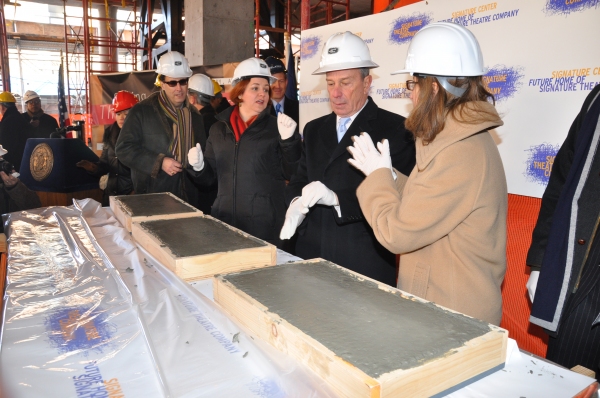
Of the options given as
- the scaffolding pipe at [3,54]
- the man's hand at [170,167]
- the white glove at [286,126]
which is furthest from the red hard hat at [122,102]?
the scaffolding pipe at [3,54]

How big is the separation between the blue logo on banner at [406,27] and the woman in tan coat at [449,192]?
173 cm

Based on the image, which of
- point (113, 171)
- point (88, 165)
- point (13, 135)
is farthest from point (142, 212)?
point (13, 135)

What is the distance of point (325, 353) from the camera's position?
86 cm

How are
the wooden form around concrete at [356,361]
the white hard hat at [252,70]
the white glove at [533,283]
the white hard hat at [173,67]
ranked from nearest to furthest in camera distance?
the wooden form around concrete at [356,361], the white glove at [533,283], the white hard hat at [252,70], the white hard hat at [173,67]

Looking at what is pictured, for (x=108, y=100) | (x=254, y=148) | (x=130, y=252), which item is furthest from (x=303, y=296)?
(x=108, y=100)

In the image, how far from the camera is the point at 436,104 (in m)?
1.46

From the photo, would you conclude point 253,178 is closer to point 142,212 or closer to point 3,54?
point 142,212

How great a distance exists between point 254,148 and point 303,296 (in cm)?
172

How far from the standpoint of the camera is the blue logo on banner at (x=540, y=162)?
2.41 m

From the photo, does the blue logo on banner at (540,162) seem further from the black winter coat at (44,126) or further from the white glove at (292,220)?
the black winter coat at (44,126)

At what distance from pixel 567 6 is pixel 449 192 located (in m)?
1.59

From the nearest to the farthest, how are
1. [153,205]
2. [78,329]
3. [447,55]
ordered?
[78,329] → [447,55] → [153,205]

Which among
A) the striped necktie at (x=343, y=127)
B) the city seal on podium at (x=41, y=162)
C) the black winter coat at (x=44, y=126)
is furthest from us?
the black winter coat at (x=44, y=126)

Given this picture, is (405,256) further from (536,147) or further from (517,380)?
(536,147)
